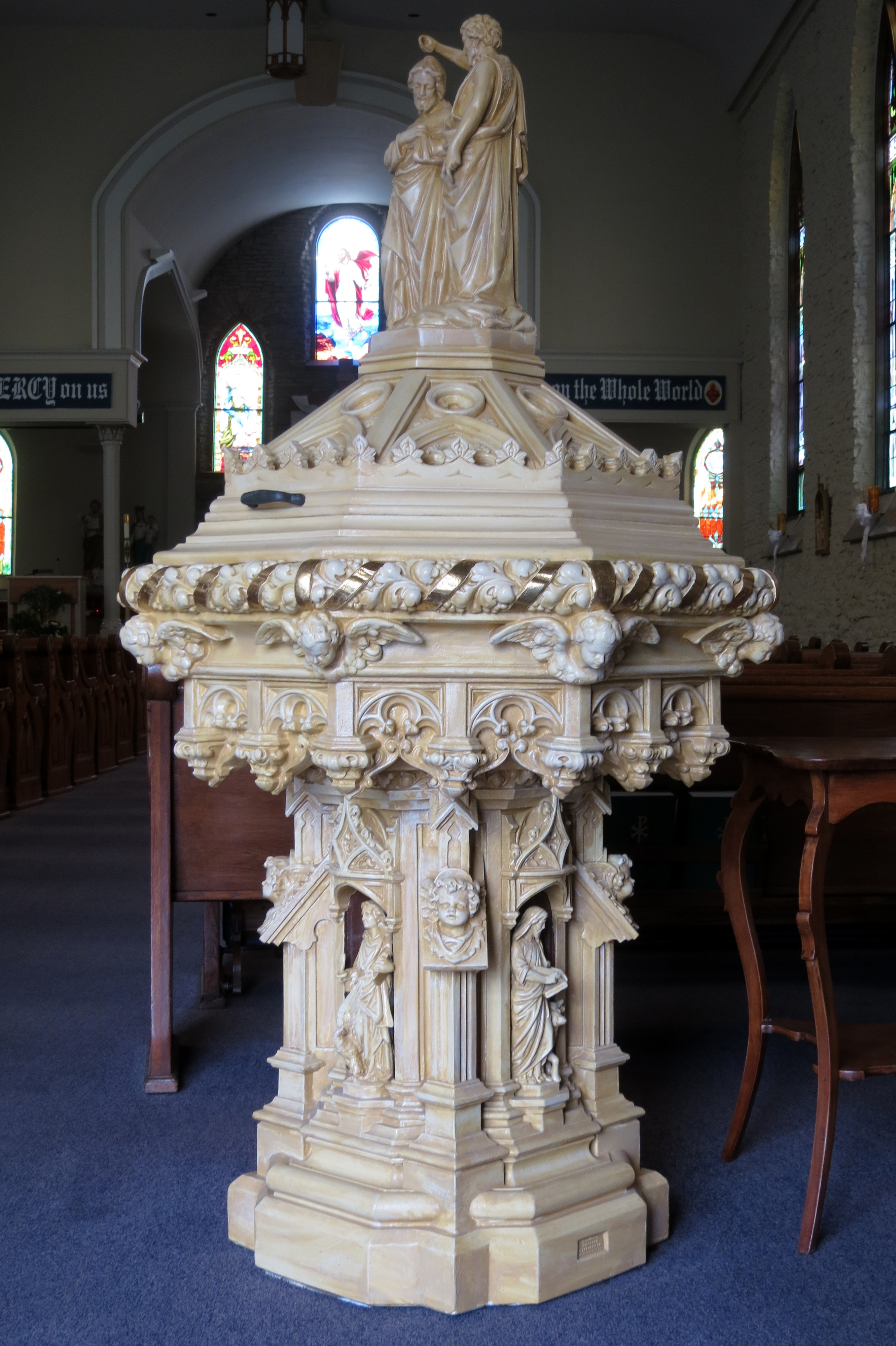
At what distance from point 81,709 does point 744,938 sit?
21.7 ft

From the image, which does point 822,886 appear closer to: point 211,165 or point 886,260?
point 886,260

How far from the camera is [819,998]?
2014mm

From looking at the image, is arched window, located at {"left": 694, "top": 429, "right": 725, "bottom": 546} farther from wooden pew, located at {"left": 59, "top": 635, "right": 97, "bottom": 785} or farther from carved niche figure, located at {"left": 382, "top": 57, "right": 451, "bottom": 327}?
carved niche figure, located at {"left": 382, "top": 57, "right": 451, "bottom": 327}

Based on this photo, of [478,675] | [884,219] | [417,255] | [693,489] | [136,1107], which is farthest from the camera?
[693,489]

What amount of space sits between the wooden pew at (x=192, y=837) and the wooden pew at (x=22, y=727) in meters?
4.24

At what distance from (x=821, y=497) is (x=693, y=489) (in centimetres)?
451

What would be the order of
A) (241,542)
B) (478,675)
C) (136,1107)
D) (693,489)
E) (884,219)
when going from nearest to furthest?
(478,675) < (241,542) < (136,1107) < (884,219) < (693,489)

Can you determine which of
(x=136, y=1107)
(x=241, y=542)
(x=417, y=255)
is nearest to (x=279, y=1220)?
(x=136, y=1107)

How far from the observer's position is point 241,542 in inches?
73.8

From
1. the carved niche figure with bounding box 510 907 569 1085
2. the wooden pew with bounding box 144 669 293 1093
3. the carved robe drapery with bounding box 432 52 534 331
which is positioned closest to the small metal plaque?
the carved niche figure with bounding box 510 907 569 1085

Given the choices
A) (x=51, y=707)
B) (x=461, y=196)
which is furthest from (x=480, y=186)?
(x=51, y=707)

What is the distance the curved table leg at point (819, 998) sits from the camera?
6.48 ft

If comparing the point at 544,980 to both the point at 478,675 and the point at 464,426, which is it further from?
the point at 464,426

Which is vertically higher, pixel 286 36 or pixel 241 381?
pixel 286 36
